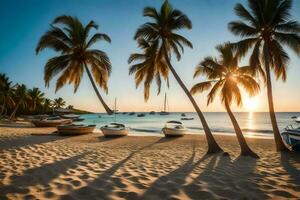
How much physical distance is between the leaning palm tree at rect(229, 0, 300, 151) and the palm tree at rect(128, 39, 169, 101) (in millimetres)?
5499

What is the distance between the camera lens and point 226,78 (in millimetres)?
15344

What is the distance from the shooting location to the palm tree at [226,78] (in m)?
14.8

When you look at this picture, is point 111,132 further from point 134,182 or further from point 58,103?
point 58,103

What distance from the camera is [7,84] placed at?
176ft

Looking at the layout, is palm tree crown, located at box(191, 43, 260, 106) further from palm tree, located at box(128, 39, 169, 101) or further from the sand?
the sand

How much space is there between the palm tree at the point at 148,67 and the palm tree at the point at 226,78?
3097 mm

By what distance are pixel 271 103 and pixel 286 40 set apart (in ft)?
12.6

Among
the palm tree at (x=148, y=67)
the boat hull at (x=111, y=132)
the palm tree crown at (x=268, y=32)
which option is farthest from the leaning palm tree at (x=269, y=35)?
the boat hull at (x=111, y=132)

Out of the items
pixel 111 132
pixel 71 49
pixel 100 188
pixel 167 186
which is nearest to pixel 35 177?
pixel 100 188

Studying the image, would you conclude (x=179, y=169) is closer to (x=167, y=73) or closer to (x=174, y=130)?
(x=167, y=73)

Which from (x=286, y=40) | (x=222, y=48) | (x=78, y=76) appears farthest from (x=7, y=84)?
(x=286, y=40)

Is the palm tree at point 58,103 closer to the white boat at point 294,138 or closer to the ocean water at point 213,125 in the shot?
the ocean water at point 213,125

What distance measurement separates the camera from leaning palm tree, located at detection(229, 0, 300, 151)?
13141 millimetres

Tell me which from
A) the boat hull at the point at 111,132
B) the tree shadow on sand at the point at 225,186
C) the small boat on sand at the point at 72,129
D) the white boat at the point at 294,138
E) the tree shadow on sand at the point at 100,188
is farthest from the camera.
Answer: the boat hull at the point at 111,132
